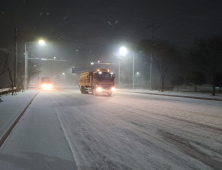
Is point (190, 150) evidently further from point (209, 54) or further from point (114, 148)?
point (209, 54)

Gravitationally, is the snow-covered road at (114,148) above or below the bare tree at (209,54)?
below

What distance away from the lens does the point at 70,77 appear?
126 metres

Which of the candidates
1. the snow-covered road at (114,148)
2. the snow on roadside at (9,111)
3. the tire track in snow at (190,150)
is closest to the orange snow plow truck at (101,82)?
the snow on roadside at (9,111)

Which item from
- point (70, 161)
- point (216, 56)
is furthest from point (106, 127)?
point (216, 56)

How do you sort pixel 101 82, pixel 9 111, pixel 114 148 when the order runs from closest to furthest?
pixel 114 148 → pixel 9 111 → pixel 101 82

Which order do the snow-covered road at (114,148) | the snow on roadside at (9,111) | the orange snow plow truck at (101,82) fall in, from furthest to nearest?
1. the orange snow plow truck at (101,82)
2. the snow on roadside at (9,111)
3. the snow-covered road at (114,148)

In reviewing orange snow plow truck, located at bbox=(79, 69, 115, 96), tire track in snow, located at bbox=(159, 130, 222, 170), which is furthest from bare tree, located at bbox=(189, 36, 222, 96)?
tire track in snow, located at bbox=(159, 130, 222, 170)

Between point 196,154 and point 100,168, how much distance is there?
2.35 m

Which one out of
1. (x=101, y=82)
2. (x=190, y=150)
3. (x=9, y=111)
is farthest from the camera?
(x=101, y=82)

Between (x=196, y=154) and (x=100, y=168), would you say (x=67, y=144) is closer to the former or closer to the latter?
(x=100, y=168)

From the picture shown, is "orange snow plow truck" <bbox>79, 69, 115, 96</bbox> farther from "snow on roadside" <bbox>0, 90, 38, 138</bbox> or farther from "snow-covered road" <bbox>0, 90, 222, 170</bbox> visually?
"snow-covered road" <bbox>0, 90, 222, 170</bbox>

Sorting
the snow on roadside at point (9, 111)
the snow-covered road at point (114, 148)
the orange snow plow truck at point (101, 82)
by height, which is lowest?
the snow-covered road at point (114, 148)

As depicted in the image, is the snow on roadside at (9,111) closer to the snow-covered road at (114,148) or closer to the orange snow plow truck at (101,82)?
the snow-covered road at (114,148)

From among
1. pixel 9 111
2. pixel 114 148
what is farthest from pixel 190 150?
pixel 9 111
